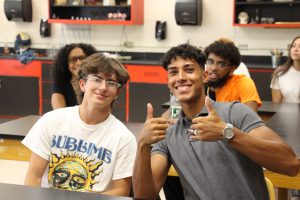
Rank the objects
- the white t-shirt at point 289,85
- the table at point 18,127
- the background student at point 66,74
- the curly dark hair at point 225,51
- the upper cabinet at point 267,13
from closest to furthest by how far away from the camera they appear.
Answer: the table at point 18,127 < the curly dark hair at point 225,51 < the background student at point 66,74 < the white t-shirt at point 289,85 < the upper cabinet at point 267,13

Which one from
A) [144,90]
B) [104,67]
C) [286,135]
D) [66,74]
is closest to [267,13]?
[144,90]

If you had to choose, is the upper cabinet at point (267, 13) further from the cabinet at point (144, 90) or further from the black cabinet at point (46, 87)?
the black cabinet at point (46, 87)

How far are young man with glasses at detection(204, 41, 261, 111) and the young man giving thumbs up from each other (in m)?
1.27

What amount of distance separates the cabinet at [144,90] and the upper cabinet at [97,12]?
755 mm

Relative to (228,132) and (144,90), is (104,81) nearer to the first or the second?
(228,132)

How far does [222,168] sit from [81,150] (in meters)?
0.69

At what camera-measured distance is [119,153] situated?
2023 mm

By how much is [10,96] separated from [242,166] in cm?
557

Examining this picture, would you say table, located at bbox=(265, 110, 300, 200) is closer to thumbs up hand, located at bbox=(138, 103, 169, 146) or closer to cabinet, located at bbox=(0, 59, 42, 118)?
thumbs up hand, located at bbox=(138, 103, 169, 146)

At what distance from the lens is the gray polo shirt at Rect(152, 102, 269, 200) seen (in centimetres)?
164

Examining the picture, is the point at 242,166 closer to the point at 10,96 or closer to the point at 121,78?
the point at 121,78

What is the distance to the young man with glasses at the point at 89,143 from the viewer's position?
201 cm

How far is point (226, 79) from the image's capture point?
3.14 metres

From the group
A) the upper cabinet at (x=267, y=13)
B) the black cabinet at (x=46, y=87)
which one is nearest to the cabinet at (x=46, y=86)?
the black cabinet at (x=46, y=87)
